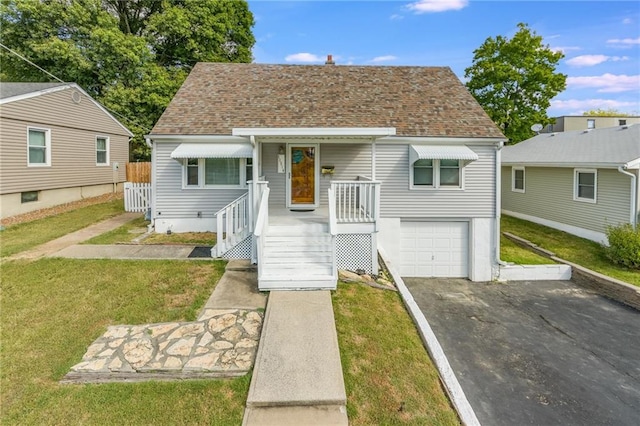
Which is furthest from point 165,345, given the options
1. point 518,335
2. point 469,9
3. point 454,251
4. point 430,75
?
point 469,9

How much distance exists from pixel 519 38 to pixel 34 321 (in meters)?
25.2

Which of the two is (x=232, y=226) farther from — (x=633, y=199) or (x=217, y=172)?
(x=633, y=199)

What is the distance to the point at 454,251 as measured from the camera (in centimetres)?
1085

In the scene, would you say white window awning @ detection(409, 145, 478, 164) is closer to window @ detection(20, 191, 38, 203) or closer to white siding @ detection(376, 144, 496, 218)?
white siding @ detection(376, 144, 496, 218)

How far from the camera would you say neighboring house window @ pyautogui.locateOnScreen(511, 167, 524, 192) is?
16.2 meters

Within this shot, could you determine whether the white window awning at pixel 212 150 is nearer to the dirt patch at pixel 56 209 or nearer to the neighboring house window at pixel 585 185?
the dirt patch at pixel 56 209

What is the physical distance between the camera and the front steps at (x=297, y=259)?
6.29 meters

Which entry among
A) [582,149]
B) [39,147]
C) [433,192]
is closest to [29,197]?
[39,147]

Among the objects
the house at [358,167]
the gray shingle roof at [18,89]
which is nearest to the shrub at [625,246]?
the house at [358,167]

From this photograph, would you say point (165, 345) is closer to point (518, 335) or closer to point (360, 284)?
point (360, 284)

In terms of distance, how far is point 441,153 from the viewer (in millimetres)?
9758

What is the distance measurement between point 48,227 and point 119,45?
13.8m

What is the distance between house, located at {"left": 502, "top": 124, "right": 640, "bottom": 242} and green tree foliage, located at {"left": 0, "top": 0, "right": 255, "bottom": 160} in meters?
20.7

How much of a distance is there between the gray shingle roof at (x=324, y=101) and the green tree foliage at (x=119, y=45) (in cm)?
976
